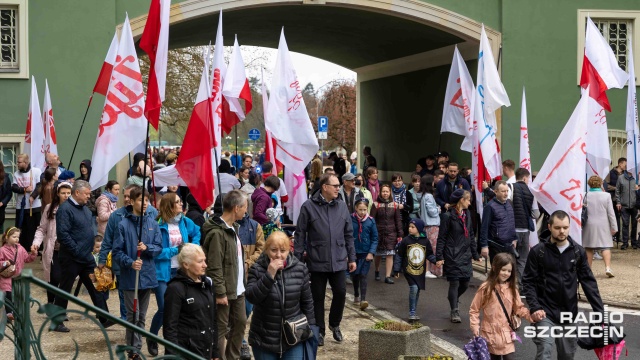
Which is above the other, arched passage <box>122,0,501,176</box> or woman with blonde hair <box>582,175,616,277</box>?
arched passage <box>122,0,501,176</box>

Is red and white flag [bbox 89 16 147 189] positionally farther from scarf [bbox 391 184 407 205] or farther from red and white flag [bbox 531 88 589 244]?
scarf [bbox 391 184 407 205]

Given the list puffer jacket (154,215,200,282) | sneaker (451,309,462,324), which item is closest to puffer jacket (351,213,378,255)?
sneaker (451,309,462,324)

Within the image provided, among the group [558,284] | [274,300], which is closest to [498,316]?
[558,284]

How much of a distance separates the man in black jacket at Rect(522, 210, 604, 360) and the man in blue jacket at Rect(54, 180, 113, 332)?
4.97m

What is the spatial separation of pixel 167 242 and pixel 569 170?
4.55 meters

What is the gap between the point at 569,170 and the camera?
36.9 ft

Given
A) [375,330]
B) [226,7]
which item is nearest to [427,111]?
[226,7]

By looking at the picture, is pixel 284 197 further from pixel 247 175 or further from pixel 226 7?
pixel 226 7

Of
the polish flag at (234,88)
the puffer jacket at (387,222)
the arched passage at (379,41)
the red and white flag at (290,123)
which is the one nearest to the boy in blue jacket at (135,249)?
the red and white flag at (290,123)

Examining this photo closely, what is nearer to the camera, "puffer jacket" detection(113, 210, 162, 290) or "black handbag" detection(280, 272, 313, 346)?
"black handbag" detection(280, 272, 313, 346)

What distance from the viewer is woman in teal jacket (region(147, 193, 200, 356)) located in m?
9.91

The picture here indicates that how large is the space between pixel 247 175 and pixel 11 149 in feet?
20.3

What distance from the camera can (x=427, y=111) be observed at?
2795cm

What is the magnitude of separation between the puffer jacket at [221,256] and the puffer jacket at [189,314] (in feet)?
3.18
